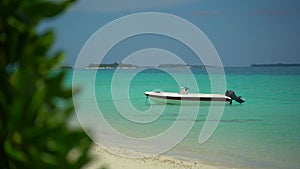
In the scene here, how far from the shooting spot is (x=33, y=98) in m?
0.47

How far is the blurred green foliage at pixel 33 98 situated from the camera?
0.47 m

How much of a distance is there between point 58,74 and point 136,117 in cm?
2890

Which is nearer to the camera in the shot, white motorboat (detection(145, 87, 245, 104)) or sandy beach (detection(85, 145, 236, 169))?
sandy beach (detection(85, 145, 236, 169))

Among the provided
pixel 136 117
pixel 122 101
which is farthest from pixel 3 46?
pixel 122 101

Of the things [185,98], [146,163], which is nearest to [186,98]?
[185,98]

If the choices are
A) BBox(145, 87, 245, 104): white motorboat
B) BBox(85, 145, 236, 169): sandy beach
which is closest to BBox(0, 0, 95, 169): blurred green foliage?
BBox(85, 145, 236, 169): sandy beach

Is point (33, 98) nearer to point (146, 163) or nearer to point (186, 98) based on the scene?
point (146, 163)

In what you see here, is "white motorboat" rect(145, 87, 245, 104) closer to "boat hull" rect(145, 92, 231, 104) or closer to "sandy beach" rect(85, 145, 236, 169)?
"boat hull" rect(145, 92, 231, 104)

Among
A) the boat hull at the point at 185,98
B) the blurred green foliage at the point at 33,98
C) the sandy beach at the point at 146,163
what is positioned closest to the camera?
the blurred green foliage at the point at 33,98

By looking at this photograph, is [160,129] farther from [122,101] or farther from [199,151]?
[122,101]

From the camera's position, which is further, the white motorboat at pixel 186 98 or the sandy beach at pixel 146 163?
the white motorboat at pixel 186 98

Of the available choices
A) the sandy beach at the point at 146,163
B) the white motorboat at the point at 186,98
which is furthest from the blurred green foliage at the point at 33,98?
the white motorboat at the point at 186,98

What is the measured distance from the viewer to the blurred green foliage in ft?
1.54

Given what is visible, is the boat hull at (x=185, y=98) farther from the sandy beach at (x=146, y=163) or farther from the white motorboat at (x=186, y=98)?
the sandy beach at (x=146, y=163)
